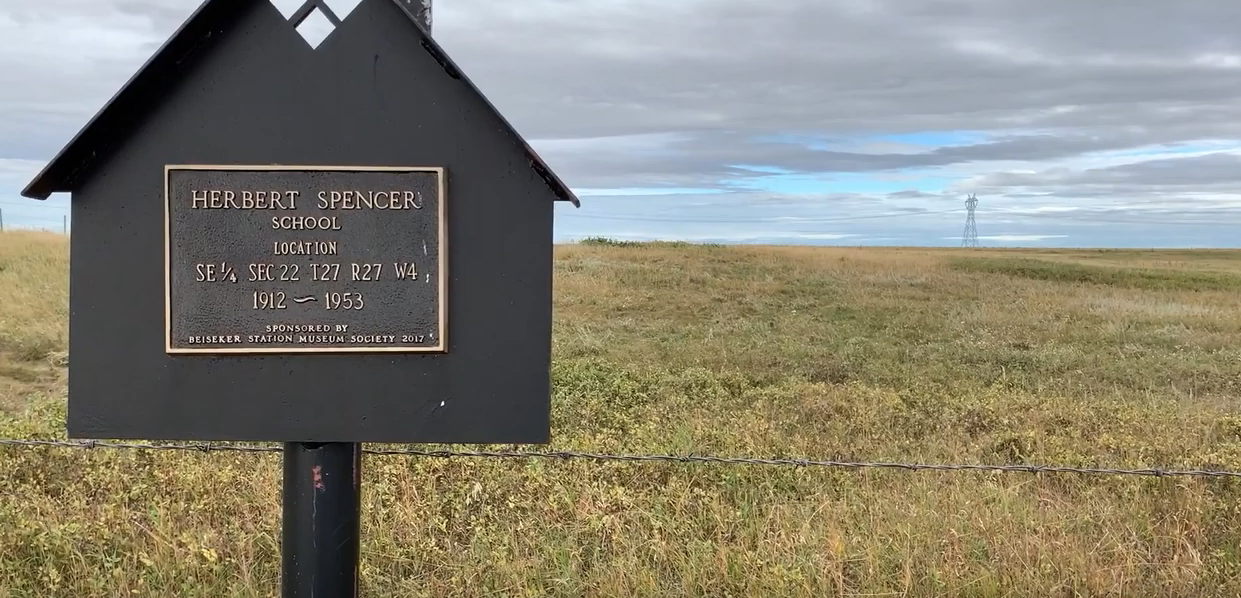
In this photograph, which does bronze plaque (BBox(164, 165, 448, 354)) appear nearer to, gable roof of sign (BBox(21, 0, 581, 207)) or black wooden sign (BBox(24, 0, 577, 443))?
black wooden sign (BBox(24, 0, 577, 443))

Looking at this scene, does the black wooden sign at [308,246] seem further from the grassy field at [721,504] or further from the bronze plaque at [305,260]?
the grassy field at [721,504]

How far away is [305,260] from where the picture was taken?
101 inches

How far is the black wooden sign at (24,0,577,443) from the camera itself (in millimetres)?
2441

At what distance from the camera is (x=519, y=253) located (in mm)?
2529

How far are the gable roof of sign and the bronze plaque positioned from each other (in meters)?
0.21

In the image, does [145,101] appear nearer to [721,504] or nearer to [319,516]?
[319,516]

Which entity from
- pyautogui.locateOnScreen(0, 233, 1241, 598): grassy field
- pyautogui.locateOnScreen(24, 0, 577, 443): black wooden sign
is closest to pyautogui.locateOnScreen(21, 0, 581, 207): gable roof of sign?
pyautogui.locateOnScreen(24, 0, 577, 443): black wooden sign

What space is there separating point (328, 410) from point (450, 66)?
1075 mm

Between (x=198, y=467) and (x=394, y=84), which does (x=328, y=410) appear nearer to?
(x=394, y=84)

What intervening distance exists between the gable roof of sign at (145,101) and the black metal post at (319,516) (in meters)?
1.00

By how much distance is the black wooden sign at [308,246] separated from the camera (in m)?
2.44

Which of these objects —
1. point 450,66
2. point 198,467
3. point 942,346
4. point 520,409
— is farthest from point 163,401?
point 942,346

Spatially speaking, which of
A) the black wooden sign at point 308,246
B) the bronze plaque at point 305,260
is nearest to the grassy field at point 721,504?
the black wooden sign at point 308,246

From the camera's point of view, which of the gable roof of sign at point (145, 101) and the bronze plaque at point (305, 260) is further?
the bronze plaque at point (305, 260)
